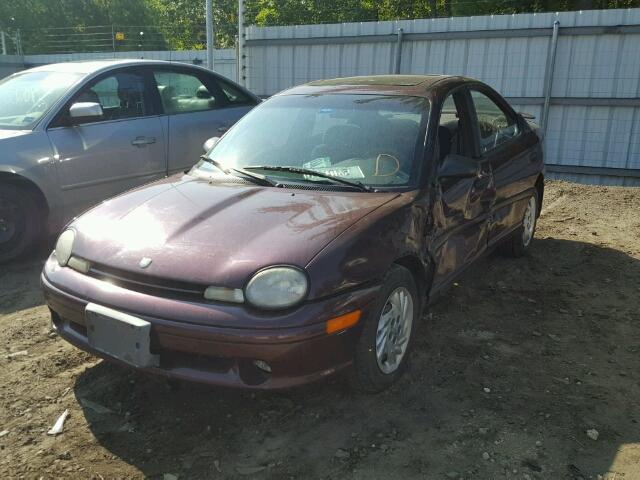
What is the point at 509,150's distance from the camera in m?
4.49

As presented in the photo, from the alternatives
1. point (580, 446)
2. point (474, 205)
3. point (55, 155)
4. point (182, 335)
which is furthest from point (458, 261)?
point (55, 155)

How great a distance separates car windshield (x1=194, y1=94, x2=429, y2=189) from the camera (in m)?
3.33

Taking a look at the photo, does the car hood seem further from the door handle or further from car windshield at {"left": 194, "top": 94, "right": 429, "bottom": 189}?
the door handle

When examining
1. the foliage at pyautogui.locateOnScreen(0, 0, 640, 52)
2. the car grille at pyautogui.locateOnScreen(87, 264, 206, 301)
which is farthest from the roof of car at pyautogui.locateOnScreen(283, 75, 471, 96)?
the foliage at pyautogui.locateOnScreen(0, 0, 640, 52)

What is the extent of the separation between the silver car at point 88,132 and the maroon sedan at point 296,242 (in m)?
1.60

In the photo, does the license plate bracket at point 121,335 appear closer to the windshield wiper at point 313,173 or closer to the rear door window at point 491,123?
the windshield wiper at point 313,173

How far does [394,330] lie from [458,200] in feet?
3.41

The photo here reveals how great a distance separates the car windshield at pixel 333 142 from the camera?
3326 millimetres

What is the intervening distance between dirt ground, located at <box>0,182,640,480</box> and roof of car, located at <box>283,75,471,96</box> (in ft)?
5.02

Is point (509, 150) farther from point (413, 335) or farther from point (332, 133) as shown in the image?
point (413, 335)

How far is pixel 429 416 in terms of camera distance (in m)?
2.74

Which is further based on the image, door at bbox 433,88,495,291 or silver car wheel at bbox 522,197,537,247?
silver car wheel at bbox 522,197,537,247

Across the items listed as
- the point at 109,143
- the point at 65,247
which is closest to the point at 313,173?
the point at 65,247

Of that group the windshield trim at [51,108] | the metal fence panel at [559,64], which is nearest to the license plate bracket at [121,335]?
the windshield trim at [51,108]
